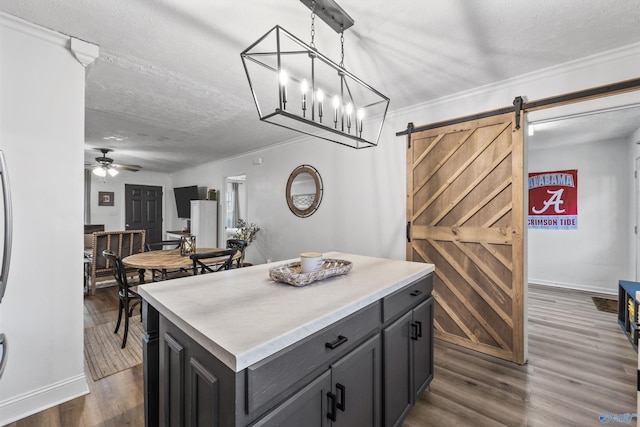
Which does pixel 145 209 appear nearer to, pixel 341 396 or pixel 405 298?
pixel 405 298

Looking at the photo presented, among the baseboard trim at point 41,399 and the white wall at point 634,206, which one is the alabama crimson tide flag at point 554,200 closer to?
the white wall at point 634,206

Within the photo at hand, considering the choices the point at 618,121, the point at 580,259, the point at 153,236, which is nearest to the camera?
the point at 618,121

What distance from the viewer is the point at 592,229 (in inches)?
180

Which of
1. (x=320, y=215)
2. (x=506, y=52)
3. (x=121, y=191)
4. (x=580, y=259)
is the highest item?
(x=506, y=52)

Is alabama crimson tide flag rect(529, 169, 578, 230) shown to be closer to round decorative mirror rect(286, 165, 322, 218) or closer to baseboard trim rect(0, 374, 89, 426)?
round decorative mirror rect(286, 165, 322, 218)

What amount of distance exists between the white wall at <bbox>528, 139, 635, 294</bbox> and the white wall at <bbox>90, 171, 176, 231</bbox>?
343 inches

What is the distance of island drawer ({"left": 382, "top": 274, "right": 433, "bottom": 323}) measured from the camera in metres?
1.51

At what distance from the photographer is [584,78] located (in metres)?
2.24

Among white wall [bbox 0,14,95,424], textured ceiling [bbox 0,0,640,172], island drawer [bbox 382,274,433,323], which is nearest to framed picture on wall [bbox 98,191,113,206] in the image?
textured ceiling [bbox 0,0,640,172]

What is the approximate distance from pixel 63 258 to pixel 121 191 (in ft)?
21.4

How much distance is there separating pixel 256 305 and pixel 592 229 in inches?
225

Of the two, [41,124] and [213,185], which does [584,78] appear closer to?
[41,124]

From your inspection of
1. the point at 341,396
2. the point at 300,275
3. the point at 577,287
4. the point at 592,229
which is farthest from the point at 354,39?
the point at 577,287

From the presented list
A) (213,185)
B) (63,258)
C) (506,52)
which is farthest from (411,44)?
(213,185)
